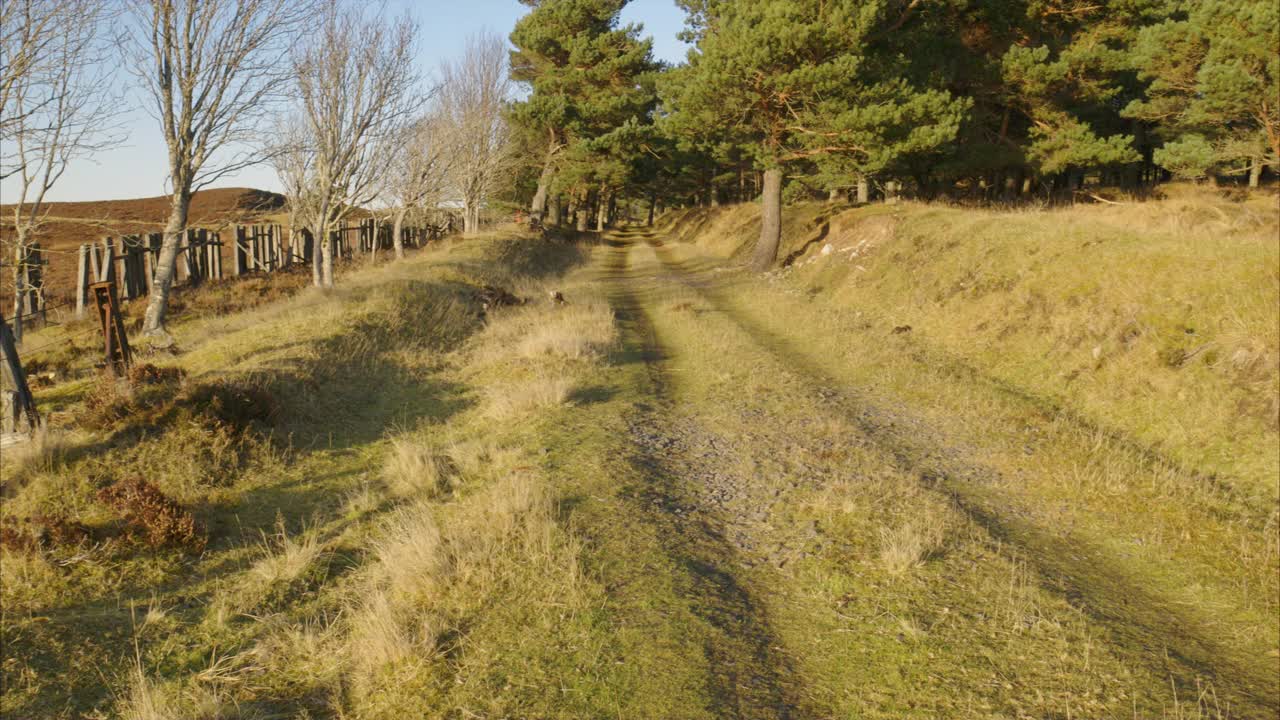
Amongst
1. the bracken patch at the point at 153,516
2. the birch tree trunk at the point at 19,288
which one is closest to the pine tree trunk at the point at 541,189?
the birch tree trunk at the point at 19,288

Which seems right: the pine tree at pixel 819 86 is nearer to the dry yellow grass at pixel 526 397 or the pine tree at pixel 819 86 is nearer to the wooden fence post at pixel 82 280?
the dry yellow grass at pixel 526 397

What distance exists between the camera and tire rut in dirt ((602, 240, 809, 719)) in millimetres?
3863

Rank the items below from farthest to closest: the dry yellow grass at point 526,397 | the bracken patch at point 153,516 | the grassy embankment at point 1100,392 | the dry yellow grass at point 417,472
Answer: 1. the dry yellow grass at point 526,397
2. the dry yellow grass at point 417,472
3. the bracken patch at point 153,516
4. the grassy embankment at point 1100,392

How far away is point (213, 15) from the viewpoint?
42.7 ft

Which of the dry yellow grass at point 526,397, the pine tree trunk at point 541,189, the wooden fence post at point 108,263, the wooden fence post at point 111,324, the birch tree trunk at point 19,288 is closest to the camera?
the dry yellow grass at point 526,397

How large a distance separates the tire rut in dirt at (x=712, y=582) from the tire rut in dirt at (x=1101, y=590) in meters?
2.26

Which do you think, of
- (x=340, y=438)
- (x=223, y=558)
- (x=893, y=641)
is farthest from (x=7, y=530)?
(x=893, y=641)

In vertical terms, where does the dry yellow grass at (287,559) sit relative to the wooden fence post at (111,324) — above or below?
below

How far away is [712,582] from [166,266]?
13335mm

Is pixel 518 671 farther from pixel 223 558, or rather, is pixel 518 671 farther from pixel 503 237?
pixel 503 237

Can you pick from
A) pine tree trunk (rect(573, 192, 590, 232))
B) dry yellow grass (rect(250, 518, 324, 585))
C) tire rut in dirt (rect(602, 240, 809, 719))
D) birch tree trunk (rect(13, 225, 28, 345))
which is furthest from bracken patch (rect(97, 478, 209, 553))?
pine tree trunk (rect(573, 192, 590, 232))

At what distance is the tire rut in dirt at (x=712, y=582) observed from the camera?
386 centimetres

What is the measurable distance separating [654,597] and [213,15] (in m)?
14.4

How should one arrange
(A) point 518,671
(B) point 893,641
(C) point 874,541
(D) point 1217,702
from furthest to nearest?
(C) point 874,541 → (B) point 893,641 → (A) point 518,671 → (D) point 1217,702
